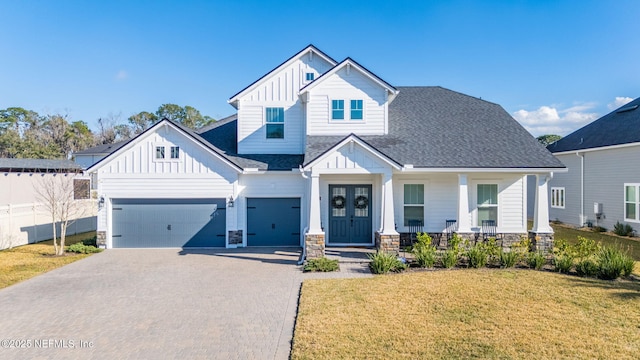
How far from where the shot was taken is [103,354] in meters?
5.44

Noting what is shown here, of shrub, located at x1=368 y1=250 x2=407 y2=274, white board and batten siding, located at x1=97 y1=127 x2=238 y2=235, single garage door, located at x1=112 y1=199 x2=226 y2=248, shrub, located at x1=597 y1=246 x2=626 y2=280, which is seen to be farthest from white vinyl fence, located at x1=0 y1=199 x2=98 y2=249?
shrub, located at x1=597 y1=246 x2=626 y2=280

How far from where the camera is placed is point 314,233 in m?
11.1

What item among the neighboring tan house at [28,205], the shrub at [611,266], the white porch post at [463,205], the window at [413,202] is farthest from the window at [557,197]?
the neighboring tan house at [28,205]

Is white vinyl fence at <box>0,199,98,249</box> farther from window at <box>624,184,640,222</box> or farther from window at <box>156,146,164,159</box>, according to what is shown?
window at <box>624,184,640,222</box>

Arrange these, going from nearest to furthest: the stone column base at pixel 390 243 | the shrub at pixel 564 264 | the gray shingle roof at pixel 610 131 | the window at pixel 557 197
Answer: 1. the shrub at pixel 564 264
2. the stone column base at pixel 390 243
3. the gray shingle roof at pixel 610 131
4. the window at pixel 557 197

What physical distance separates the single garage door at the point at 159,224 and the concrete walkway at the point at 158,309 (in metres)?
2.02

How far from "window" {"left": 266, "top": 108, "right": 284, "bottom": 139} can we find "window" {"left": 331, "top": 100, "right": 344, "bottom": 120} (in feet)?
7.70

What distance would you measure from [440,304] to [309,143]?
779cm

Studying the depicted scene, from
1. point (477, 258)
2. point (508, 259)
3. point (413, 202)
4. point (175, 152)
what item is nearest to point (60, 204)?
point (175, 152)

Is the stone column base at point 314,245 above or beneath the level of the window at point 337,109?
beneath

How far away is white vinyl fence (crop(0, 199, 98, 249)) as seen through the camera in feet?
44.7

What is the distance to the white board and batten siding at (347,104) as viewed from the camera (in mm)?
13727

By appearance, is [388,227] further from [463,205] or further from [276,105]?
[276,105]

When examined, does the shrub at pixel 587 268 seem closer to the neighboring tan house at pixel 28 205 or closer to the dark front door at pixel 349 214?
the dark front door at pixel 349 214
